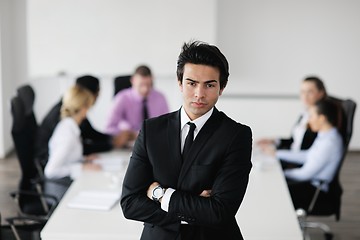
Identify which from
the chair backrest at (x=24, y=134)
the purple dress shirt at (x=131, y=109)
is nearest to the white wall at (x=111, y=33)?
the purple dress shirt at (x=131, y=109)

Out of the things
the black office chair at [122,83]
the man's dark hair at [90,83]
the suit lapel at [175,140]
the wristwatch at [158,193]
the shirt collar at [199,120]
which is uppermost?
the shirt collar at [199,120]

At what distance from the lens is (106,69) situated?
7156mm

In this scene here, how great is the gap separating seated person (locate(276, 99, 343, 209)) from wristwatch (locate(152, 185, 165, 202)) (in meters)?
2.24

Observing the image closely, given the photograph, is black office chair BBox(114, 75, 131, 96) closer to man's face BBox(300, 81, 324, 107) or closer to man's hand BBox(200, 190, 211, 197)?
man's face BBox(300, 81, 324, 107)

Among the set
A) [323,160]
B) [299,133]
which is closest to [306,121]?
[299,133]

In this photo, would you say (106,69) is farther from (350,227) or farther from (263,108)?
(350,227)

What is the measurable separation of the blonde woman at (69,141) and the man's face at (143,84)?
3.42 ft

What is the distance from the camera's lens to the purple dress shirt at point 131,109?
568 cm

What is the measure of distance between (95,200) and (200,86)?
5.34 feet

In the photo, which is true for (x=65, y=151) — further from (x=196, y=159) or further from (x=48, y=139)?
(x=196, y=159)

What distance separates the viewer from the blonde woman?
4.28m

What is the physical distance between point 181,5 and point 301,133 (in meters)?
2.46

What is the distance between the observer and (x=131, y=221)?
3336 millimetres

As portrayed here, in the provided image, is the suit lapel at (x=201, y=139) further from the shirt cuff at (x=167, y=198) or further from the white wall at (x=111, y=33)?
the white wall at (x=111, y=33)
